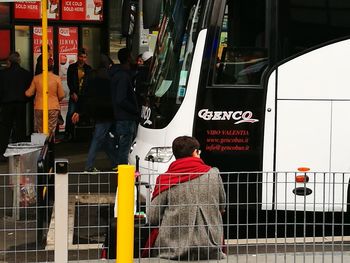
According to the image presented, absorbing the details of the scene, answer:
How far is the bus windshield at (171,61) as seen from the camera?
8.48 m

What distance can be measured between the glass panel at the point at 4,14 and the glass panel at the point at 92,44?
1.56 metres

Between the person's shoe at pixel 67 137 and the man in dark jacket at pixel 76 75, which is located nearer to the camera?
the man in dark jacket at pixel 76 75

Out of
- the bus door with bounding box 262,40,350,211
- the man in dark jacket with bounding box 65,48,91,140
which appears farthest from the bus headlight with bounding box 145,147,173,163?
the man in dark jacket with bounding box 65,48,91,140

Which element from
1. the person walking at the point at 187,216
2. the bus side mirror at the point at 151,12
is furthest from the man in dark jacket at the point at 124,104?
the person walking at the point at 187,216

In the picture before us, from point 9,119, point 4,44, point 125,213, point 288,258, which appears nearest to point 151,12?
point 288,258

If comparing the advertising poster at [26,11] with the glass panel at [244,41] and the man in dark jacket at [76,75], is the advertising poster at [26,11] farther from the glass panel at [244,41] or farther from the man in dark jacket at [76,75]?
the glass panel at [244,41]

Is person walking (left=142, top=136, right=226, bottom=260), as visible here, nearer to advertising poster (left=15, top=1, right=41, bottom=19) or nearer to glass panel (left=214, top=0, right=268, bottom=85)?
glass panel (left=214, top=0, right=268, bottom=85)

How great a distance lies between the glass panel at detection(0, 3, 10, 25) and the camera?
1518 cm

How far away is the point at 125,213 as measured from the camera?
4984 mm

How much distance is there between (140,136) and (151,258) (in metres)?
3.67

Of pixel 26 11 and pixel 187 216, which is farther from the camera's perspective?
pixel 26 11

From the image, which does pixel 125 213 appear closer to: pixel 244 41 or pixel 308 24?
pixel 244 41

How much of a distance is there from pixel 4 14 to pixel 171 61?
7401 millimetres

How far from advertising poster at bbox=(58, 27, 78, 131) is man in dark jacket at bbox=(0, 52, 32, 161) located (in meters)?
2.07
